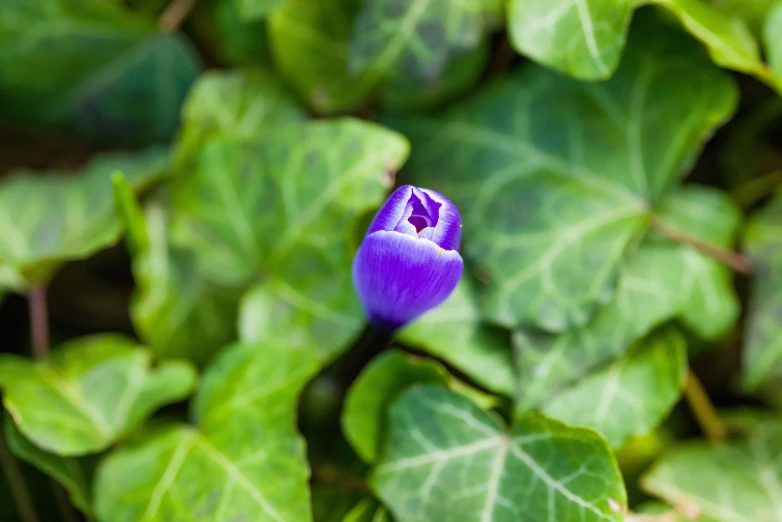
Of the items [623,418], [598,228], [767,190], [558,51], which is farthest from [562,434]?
[767,190]

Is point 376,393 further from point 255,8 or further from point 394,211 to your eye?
point 255,8

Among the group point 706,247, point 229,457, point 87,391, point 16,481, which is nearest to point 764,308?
point 706,247

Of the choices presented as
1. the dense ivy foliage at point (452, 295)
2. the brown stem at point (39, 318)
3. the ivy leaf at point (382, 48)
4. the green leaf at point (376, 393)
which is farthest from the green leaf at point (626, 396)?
the brown stem at point (39, 318)

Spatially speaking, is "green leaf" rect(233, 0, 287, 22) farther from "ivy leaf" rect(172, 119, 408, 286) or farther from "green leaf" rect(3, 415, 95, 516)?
"green leaf" rect(3, 415, 95, 516)

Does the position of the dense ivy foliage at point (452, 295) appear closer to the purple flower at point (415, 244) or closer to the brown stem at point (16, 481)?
the brown stem at point (16, 481)

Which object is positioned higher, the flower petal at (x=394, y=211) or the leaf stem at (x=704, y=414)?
the flower petal at (x=394, y=211)
